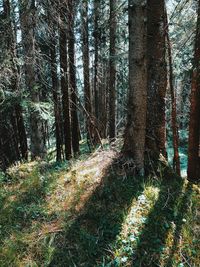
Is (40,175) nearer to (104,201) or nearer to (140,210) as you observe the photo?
(104,201)

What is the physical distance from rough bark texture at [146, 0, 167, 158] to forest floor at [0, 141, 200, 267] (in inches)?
37.3

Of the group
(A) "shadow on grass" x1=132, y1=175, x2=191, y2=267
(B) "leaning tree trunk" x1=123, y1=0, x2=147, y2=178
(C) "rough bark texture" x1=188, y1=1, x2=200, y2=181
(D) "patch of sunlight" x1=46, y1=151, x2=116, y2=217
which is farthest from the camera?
(C) "rough bark texture" x1=188, y1=1, x2=200, y2=181

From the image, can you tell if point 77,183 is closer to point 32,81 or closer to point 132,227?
point 132,227

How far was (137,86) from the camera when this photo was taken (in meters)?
4.33

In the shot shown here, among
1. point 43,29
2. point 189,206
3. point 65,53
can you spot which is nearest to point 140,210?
point 189,206

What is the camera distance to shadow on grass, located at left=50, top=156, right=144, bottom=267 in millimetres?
3197

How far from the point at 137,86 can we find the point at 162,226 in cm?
195

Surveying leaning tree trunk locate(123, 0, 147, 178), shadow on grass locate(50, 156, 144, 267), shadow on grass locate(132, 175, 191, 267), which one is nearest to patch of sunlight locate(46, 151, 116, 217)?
shadow on grass locate(50, 156, 144, 267)

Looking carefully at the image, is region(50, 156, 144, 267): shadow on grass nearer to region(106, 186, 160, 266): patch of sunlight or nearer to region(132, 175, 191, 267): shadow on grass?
region(106, 186, 160, 266): patch of sunlight

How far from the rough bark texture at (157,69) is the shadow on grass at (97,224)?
1239 millimetres

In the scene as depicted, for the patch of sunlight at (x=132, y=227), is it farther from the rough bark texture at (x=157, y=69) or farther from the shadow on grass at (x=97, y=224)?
the rough bark texture at (x=157, y=69)

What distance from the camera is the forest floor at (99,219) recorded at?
3.20 m

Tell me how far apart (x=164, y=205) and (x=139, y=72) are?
1868 millimetres

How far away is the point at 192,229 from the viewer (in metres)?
3.53
